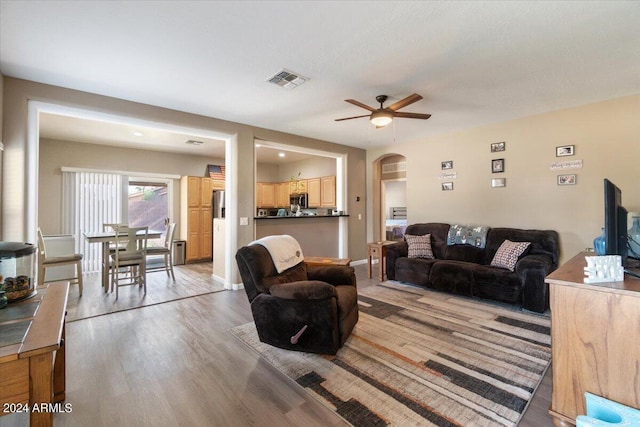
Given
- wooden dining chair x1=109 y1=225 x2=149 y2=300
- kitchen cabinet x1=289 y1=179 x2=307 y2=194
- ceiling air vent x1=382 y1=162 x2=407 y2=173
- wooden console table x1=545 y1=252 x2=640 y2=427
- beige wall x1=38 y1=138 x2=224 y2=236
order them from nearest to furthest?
1. wooden console table x1=545 y1=252 x2=640 y2=427
2. wooden dining chair x1=109 y1=225 x2=149 y2=300
3. beige wall x1=38 y1=138 x2=224 y2=236
4. ceiling air vent x1=382 y1=162 x2=407 y2=173
5. kitchen cabinet x1=289 y1=179 x2=307 y2=194

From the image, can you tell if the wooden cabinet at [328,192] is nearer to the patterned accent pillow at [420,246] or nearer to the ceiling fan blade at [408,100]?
the patterned accent pillow at [420,246]

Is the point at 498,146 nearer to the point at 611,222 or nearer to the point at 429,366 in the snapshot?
the point at 611,222

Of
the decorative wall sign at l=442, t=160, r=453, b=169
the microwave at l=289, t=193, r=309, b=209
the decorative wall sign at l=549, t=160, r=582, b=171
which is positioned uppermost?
the decorative wall sign at l=442, t=160, r=453, b=169

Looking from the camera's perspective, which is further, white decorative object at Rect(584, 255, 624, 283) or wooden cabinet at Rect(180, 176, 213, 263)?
wooden cabinet at Rect(180, 176, 213, 263)

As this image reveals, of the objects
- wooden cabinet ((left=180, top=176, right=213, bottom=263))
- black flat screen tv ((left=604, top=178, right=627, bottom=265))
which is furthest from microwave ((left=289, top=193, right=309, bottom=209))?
black flat screen tv ((left=604, top=178, right=627, bottom=265))

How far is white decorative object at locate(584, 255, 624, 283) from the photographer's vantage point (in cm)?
156

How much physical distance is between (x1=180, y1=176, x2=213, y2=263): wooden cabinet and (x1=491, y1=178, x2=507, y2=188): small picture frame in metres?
5.96

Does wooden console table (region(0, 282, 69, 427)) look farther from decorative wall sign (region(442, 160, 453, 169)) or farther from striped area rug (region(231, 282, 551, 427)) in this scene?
decorative wall sign (region(442, 160, 453, 169))

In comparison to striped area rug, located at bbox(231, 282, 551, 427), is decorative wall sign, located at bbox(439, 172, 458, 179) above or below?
above

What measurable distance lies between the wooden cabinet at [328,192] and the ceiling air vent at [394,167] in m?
1.42

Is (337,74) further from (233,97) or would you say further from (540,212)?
(540,212)

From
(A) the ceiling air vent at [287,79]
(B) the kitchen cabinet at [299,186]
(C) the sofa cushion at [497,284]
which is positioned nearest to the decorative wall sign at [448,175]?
(C) the sofa cushion at [497,284]

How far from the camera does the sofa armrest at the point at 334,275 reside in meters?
2.89

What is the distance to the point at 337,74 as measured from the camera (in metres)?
2.85
